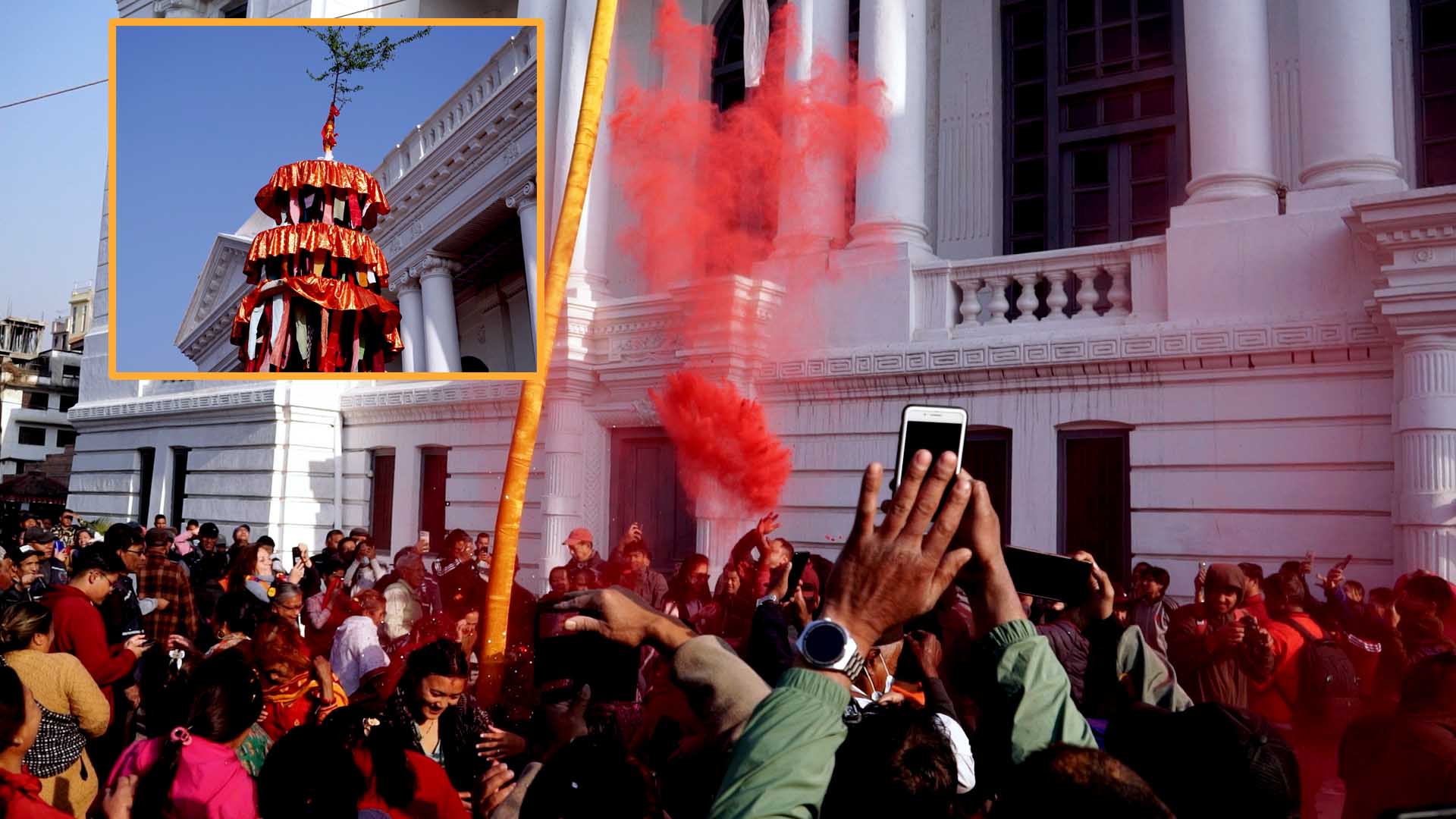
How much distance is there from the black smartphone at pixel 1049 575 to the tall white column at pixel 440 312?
1712cm

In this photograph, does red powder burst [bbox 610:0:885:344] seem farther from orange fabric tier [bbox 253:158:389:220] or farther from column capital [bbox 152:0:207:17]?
column capital [bbox 152:0:207:17]

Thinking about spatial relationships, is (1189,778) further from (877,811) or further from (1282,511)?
(1282,511)

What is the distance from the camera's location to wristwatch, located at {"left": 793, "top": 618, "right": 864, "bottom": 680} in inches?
79.7

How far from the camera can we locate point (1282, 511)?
10258 mm

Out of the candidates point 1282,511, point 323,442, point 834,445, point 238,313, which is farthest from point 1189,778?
point 323,442

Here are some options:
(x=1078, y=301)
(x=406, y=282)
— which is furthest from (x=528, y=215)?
(x=1078, y=301)

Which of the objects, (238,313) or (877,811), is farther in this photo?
(238,313)

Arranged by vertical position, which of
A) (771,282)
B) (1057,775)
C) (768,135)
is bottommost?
(1057,775)

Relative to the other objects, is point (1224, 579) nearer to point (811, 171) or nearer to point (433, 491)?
point (811, 171)

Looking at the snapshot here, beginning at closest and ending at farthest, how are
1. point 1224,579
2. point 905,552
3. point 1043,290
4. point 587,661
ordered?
point 905,552 → point 587,661 → point 1224,579 → point 1043,290

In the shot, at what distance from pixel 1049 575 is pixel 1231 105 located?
10.1m

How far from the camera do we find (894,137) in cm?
1310

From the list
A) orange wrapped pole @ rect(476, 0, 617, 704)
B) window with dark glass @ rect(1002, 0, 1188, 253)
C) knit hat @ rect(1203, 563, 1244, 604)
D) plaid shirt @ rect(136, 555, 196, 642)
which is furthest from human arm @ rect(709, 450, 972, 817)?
window with dark glass @ rect(1002, 0, 1188, 253)

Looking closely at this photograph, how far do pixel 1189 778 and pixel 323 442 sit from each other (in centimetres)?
1908
